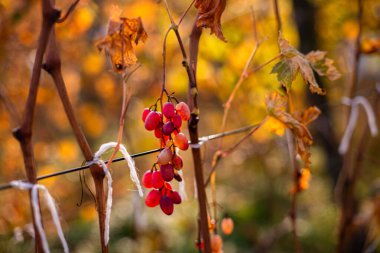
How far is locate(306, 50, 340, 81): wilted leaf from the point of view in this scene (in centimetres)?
89

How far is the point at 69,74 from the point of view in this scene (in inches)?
176

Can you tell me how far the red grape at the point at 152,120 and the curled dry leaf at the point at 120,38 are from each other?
8cm

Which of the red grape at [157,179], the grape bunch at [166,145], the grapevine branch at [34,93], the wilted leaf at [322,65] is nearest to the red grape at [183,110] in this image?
the grape bunch at [166,145]

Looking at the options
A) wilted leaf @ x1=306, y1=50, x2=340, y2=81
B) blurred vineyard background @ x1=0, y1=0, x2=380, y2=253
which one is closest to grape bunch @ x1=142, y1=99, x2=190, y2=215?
wilted leaf @ x1=306, y1=50, x2=340, y2=81

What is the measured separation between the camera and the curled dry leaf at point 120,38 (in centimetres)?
67

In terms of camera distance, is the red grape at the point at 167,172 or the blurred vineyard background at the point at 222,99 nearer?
the red grape at the point at 167,172

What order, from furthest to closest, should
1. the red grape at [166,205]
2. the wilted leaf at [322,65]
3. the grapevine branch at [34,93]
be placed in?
the wilted leaf at [322,65] → the red grape at [166,205] → the grapevine branch at [34,93]

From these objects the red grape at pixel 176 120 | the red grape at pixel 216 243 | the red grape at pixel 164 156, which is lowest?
the red grape at pixel 216 243

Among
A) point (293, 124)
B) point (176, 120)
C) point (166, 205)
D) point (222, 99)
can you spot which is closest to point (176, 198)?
point (166, 205)

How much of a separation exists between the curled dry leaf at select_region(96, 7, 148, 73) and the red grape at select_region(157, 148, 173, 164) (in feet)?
0.43

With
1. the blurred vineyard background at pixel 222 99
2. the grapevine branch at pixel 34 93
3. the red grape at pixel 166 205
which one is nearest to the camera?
the grapevine branch at pixel 34 93

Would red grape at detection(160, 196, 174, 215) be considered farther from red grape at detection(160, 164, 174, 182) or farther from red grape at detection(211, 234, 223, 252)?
red grape at detection(211, 234, 223, 252)

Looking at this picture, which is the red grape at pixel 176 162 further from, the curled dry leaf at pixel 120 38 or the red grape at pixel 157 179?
the curled dry leaf at pixel 120 38

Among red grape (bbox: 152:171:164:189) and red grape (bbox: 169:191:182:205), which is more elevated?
red grape (bbox: 152:171:164:189)
